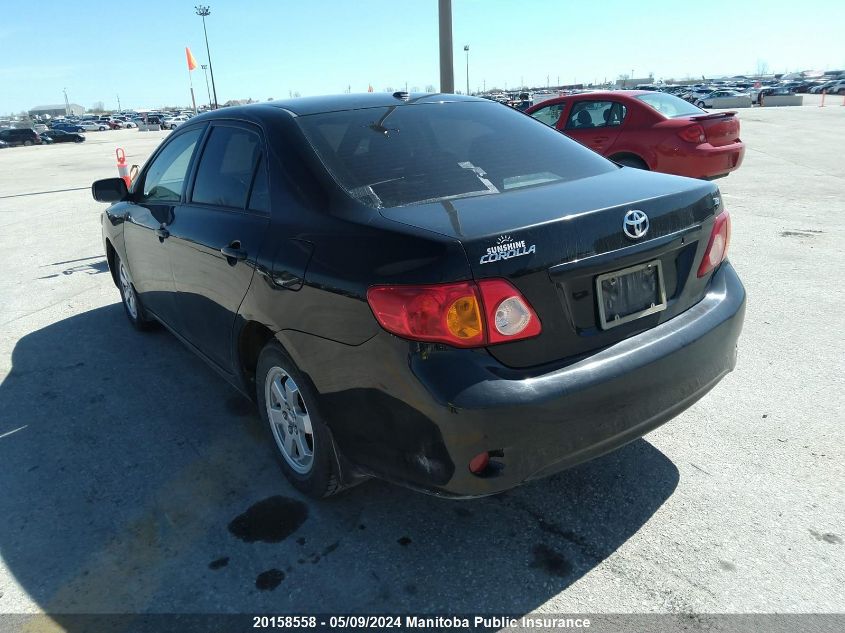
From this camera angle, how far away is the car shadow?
2.36 metres

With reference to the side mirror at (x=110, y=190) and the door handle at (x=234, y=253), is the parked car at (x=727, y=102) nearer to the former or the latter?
the side mirror at (x=110, y=190)

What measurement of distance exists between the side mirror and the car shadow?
1766mm

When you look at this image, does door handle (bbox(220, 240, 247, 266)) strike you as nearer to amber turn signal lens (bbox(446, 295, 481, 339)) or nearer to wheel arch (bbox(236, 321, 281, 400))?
wheel arch (bbox(236, 321, 281, 400))

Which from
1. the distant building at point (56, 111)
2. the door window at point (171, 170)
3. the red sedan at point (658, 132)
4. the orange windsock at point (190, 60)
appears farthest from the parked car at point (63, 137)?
the distant building at point (56, 111)

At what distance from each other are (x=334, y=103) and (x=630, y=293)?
1823mm

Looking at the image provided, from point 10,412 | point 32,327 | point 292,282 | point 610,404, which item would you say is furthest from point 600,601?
point 32,327

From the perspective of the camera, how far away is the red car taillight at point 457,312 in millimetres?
2059

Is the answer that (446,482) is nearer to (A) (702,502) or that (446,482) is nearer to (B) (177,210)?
(A) (702,502)

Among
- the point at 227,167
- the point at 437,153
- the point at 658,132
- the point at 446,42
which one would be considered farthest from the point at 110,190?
the point at 446,42

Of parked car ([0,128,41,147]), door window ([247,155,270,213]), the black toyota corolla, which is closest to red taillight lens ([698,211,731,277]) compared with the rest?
the black toyota corolla

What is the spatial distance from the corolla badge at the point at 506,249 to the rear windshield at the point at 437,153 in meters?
0.55

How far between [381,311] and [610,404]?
855 mm

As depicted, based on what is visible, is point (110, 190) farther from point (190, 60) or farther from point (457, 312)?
point (190, 60)

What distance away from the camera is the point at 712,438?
3.21 metres
